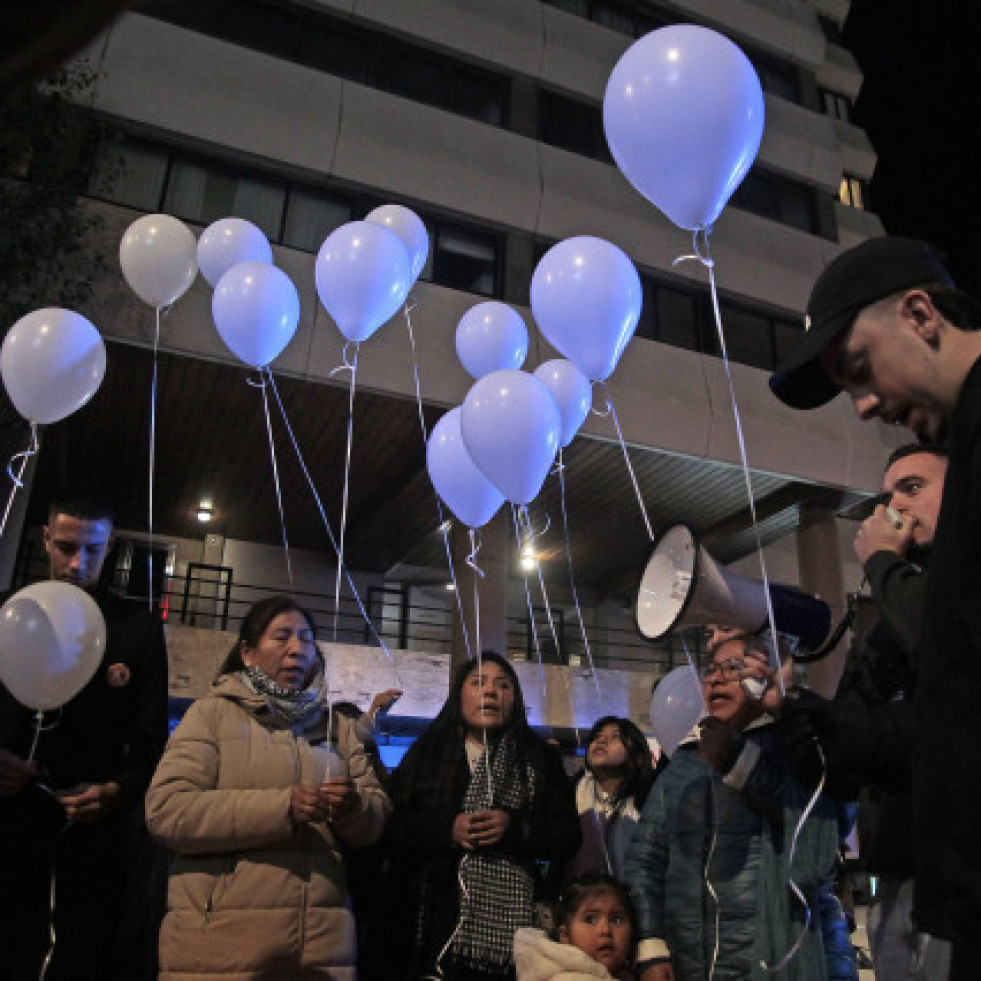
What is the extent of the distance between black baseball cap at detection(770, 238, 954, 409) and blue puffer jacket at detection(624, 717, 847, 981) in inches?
58.8

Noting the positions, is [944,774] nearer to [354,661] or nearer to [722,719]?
[722,719]

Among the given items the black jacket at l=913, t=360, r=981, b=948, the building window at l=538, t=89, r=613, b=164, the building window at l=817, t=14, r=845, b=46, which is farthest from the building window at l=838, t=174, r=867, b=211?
the black jacket at l=913, t=360, r=981, b=948

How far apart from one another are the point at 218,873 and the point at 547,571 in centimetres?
1312

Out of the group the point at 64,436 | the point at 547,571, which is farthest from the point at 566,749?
the point at 64,436

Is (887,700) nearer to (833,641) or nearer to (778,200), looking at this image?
(833,641)

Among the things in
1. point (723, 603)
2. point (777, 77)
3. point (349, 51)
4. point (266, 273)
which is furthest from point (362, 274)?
point (777, 77)

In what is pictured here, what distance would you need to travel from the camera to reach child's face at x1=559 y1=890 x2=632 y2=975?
2.80m

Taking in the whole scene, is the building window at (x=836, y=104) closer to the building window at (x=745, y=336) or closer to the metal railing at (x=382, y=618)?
the building window at (x=745, y=336)

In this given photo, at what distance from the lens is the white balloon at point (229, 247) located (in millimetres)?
6125

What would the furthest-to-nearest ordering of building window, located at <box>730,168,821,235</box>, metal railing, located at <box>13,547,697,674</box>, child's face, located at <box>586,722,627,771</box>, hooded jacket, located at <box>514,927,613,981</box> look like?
1. building window, located at <box>730,168,821,235</box>
2. metal railing, located at <box>13,547,697,674</box>
3. child's face, located at <box>586,722,627,771</box>
4. hooded jacket, located at <box>514,927,613,981</box>

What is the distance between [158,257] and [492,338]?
2.37m

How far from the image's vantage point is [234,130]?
33.1 ft

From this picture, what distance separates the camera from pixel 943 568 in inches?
34.9

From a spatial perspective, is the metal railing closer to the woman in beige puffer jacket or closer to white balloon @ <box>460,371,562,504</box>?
white balloon @ <box>460,371,562,504</box>
